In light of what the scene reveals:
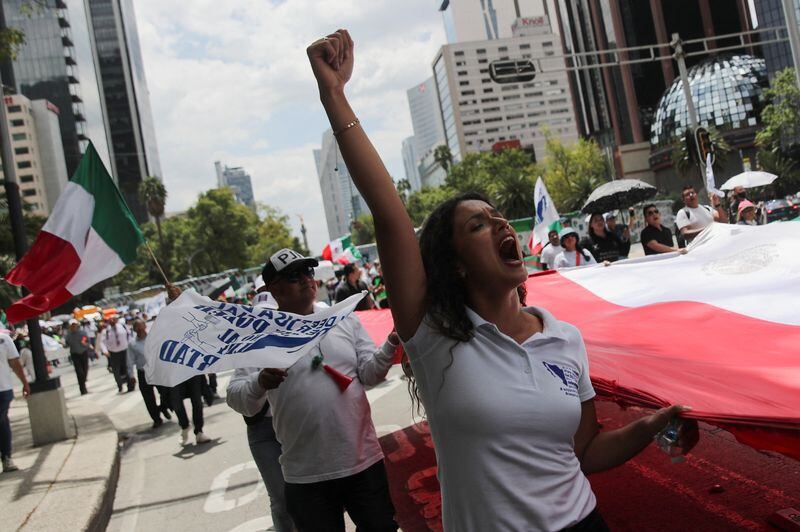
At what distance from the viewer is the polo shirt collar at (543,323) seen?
6.08 ft

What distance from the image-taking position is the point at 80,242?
6.18 m

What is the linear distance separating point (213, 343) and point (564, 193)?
238 feet

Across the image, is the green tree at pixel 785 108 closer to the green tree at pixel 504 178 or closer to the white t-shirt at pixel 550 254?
the green tree at pixel 504 178

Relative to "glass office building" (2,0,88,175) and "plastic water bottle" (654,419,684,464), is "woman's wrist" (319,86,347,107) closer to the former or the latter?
"plastic water bottle" (654,419,684,464)

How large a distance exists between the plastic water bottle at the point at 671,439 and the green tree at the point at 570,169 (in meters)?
71.6

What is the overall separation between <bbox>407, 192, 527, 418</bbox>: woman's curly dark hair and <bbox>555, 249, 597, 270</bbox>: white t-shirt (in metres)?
8.18

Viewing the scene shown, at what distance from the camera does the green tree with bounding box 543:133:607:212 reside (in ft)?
236

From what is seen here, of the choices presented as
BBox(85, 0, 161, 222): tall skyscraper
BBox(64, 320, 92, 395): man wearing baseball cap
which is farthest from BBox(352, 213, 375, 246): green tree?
BBox(64, 320, 92, 395): man wearing baseball cap

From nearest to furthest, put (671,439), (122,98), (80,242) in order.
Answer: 1. (671,439)
2. (80,242)
3. (122,98)

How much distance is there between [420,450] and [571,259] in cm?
467

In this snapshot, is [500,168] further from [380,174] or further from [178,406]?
[380,174]

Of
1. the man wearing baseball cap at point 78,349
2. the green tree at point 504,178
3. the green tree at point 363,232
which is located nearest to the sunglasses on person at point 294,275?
the man wearing baseball cap at point 78,349

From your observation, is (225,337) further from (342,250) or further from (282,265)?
(342,250)

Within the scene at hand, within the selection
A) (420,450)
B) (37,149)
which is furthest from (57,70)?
(420,450)
